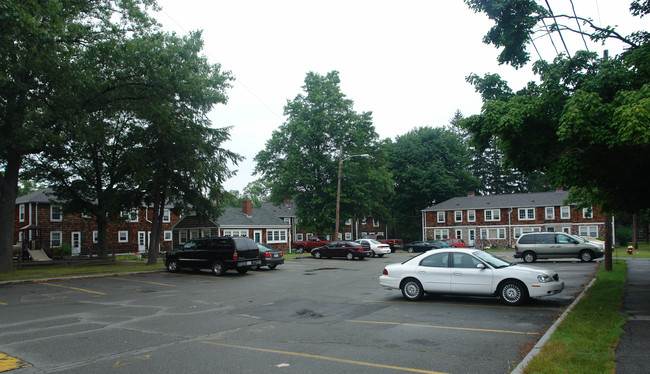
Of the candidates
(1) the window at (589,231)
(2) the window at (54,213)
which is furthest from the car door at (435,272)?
(1) the window at (589,231)

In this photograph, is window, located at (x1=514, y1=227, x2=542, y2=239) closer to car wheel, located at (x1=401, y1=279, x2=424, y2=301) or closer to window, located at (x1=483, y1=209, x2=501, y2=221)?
window, located at (x1=483, y1=209, x2=501, y2=221)

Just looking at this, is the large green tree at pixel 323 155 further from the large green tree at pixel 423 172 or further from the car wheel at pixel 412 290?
the car wheel at pixel 412 290

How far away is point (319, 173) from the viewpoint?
164ft

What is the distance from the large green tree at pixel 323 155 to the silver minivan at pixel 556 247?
22336 mm

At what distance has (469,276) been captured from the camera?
11797 mm

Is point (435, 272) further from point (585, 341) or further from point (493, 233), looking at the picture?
point (493, 233)

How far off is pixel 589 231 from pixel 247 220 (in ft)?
131

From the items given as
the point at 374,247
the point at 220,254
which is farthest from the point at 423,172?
the point at 220,254

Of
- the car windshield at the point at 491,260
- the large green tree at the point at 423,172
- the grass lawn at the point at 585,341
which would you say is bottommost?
the grass lawn at the point at 585,341

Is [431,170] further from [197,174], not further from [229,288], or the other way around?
[229,288]

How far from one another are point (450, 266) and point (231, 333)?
6.19 meters

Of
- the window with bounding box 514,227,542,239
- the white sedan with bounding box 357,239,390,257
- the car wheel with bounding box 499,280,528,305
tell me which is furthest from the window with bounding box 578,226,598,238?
the car wheel with bounding box 499,280,528,305

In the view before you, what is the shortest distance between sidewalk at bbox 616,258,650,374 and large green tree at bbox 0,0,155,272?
1856 centimetres

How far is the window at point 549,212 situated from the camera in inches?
2144
